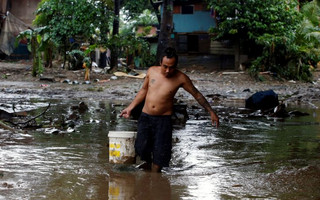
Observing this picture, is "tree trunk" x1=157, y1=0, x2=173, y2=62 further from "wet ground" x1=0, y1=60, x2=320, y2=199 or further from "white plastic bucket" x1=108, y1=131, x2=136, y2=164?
"white plastic bucket" x1=108, y1=131, x2=136, y2=164

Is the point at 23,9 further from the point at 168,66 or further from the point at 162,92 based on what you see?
the point at 168,66

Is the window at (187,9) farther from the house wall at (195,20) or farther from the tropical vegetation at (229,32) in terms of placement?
the tropical vegetation at (229,32)

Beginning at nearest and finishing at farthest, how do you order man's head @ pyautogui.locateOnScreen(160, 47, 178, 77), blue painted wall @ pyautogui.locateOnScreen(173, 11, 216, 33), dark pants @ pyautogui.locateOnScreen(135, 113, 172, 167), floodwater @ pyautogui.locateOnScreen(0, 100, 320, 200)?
floodwater @ pyautogui.locateOnScreen(0, 100, 320, 200), man's head @ pyautogui.locateOnScreen(160, 47, 178, 77), dark pants @ pyautogui.locateOnScreen(135, 113, 172, 167), blue painted wall @ pyautogui.locateOnScreen(173, 11, 216, 33)

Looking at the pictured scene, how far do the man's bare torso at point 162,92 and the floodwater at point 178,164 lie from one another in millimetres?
670

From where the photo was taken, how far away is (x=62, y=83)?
681 inches

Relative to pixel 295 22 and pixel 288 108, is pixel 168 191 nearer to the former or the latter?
pixel 288 108

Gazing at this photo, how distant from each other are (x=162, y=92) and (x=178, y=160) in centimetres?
114

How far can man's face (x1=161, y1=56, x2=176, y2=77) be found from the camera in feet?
16.2

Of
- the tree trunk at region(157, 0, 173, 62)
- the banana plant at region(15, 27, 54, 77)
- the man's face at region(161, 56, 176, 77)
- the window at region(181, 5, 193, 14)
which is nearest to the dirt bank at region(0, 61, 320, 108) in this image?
the banana plant at region(15, 27, 54, 77)

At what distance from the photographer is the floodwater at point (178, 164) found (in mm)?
4391

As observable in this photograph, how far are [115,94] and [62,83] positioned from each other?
3526 mm

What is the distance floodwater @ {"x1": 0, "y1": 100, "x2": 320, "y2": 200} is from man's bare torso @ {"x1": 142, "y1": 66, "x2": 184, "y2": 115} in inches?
26.4

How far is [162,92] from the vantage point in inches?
201

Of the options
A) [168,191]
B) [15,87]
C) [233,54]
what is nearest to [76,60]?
[15,87]
